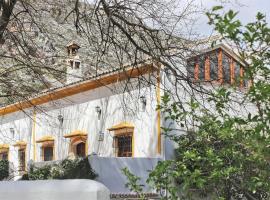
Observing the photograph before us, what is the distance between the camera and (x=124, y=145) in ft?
57.7

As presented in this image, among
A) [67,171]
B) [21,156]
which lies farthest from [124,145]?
[21,156]

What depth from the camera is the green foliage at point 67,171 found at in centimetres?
1537

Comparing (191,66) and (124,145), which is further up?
(191,66)

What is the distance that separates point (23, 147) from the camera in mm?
23500

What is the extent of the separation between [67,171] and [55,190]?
12.9 meters

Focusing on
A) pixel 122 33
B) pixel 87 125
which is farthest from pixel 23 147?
pixel 122 33

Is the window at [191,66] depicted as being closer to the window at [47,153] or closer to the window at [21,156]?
the window at [47,153]

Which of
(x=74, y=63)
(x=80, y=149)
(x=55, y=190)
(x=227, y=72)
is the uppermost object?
(x=74, y=63)

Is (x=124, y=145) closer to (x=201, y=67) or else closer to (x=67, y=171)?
(x=67, y=171)

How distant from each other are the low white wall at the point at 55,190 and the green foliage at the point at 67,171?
11.4m

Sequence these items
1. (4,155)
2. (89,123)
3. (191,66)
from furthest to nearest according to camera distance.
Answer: (4,155)
(89,123)
(191,66)

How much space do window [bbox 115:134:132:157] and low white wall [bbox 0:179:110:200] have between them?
13.4 m

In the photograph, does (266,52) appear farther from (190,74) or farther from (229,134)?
(190,74)

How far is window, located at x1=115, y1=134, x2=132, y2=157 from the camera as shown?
17266 mm
